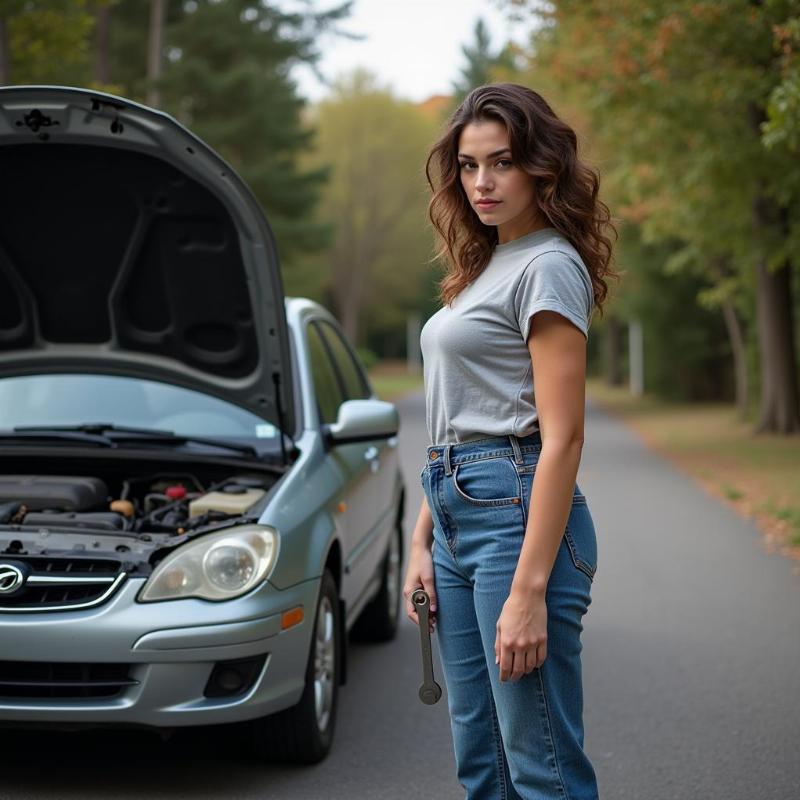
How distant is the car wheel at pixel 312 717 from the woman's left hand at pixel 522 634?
1.98 metres

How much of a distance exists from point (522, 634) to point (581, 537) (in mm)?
254

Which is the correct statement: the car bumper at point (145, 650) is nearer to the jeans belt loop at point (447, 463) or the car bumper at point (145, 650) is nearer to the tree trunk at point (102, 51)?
the jeans belt loop at point (447, 463)

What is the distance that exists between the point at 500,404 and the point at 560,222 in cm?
41

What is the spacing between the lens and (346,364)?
6.73 metres

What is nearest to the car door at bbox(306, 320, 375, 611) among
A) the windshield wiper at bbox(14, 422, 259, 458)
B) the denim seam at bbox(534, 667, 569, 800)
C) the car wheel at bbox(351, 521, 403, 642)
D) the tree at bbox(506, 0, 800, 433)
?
the windshield wiper at bbox(14, 422, 259, 458)

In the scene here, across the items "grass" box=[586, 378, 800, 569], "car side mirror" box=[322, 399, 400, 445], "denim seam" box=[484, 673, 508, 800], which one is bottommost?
"grass" box=[586, 378, 800, 569]

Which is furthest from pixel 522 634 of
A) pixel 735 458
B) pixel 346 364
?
pixel 735 458

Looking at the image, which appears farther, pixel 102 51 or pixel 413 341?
pixel 413 341

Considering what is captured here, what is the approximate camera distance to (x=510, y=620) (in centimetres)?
240

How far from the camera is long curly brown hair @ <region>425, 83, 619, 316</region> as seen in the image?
2.55 metres

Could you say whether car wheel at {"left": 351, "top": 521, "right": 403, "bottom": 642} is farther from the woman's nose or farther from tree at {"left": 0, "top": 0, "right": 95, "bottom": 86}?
tree at {"left": 0, "top": 0, "right": 95, "bottom": 86}

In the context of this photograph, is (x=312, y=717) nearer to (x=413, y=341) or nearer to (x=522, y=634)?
(x=522, y=634)

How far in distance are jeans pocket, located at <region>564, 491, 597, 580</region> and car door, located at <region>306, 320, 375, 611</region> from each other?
2348 millimetres

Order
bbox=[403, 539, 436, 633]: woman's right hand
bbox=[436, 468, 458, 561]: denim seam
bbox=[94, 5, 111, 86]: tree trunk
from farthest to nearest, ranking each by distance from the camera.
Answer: bbox=[94, 5, 111, 86]: tree trunk, bbox=[403, 539, 436, 633]: woman's right hand, bbox=[436, 468, 458, 561]: denim seam
